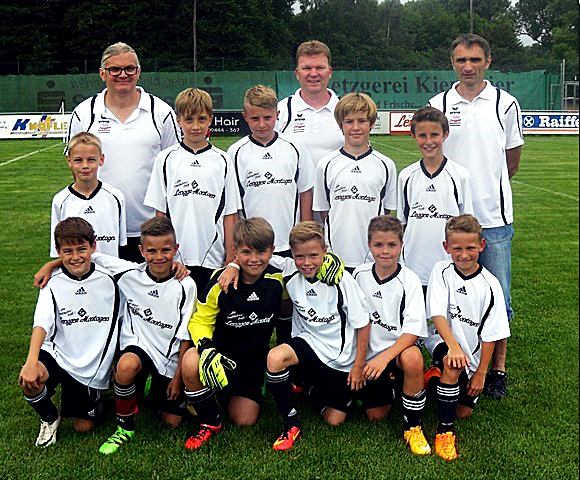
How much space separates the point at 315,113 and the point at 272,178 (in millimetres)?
601

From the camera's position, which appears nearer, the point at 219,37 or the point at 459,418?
the point at 459,418

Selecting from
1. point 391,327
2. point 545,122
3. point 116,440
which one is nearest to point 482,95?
point 391,327

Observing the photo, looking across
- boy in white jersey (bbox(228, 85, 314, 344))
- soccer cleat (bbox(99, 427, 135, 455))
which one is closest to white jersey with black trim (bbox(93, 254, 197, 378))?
soccer cleat (bbox(99, 427, 135, 455))

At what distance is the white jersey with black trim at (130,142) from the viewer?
4.22 m

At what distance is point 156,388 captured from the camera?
12.8ft

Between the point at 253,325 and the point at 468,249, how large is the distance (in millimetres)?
1259

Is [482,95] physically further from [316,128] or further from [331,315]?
[331,315]

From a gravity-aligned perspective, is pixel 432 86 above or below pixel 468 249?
above

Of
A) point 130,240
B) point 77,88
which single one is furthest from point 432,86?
point 130,240

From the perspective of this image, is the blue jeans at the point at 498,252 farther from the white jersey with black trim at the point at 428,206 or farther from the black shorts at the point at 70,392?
the black shorts at the point at 70,392

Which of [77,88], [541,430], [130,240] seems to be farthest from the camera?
[77,88]

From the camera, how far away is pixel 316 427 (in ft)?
12.5

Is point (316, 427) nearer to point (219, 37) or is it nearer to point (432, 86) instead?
point (432, 86)

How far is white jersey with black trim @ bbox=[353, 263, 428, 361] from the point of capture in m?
3.77
